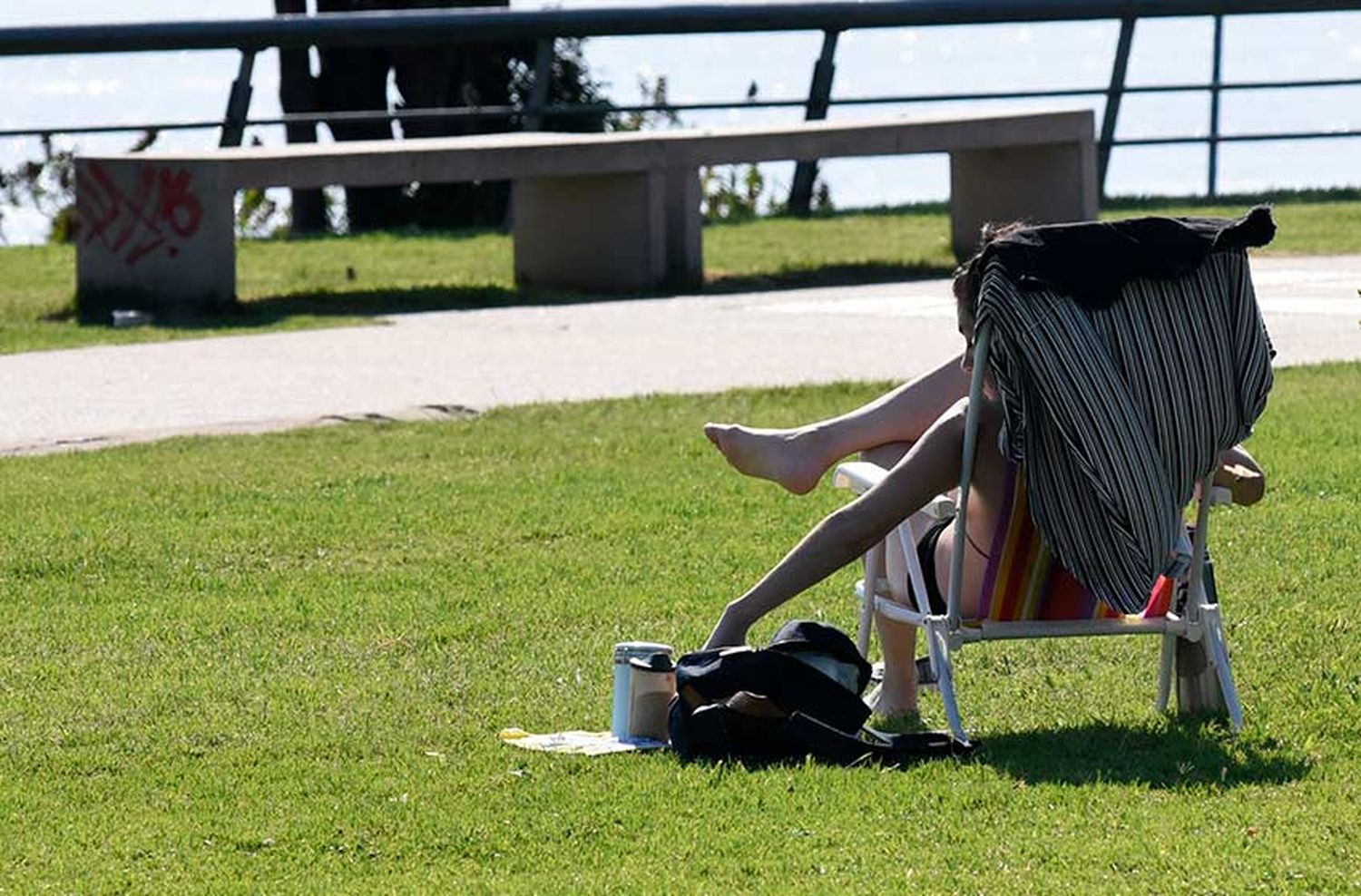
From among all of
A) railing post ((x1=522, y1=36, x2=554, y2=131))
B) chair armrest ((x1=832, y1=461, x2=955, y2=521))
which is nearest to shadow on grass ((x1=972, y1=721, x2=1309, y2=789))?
chair armrest ((x1=832, y1=461, x2=955, y2=521))

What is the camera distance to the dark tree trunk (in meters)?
20.1

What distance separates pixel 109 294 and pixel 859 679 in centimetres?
918

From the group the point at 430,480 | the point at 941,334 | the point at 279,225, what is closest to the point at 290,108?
the point at 279,225

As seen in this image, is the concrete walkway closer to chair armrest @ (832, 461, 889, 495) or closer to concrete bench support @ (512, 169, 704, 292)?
concrete bench support @ (512, 169, 704, 292)

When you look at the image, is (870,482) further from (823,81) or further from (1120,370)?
(823,81)

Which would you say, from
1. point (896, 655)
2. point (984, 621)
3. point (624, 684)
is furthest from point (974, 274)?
point (624, 684)

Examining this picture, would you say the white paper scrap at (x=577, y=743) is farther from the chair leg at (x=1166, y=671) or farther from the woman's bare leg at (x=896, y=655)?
the chair leg at (x=1166, y=671)

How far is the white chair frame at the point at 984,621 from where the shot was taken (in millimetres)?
5184

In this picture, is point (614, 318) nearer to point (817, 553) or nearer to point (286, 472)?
point (286, 472)

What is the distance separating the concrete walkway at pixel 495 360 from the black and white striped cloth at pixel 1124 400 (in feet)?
17.6

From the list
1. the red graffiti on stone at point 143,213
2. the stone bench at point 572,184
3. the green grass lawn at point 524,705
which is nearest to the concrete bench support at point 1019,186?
the stone bench at point 572,184

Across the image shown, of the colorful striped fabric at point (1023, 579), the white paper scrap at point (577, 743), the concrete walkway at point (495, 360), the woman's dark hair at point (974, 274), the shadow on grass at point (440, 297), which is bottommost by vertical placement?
the white paper scrap at point (577, 743)

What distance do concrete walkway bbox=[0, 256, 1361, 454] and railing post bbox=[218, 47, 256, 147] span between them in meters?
3.86

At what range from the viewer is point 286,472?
8.92 metres
